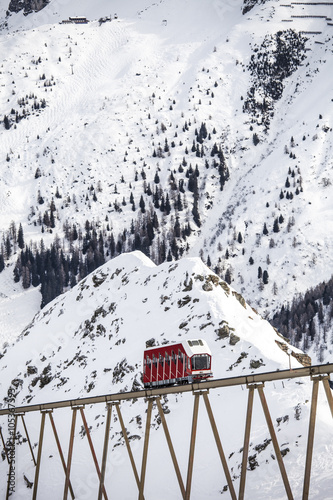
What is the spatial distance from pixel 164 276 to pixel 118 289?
9783mm

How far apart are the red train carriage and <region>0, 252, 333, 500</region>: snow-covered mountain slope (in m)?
9.08

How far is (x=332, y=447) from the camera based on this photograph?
4631 cm

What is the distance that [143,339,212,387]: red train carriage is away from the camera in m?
45.1

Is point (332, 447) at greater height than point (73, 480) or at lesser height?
greater

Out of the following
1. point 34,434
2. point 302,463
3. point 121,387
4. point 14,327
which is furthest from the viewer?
Answer: point 14,327

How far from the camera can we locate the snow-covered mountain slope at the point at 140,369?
49.1 m

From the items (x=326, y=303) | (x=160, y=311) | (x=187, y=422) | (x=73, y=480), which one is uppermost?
(x=160, y=311)

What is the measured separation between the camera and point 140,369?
217 ft

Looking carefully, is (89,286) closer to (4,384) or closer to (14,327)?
(4,384)

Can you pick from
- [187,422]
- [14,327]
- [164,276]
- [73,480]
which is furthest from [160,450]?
[14,327]

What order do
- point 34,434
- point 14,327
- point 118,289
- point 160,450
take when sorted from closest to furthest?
1. point 160,450
2. point 34,434
3. point 118,289
4. point 14,327

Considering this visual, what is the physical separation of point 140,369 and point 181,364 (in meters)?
21.4

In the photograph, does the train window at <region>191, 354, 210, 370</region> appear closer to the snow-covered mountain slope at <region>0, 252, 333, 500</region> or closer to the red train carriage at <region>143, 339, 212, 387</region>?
the red train carriage at <region>143, 339, 212, 387</region>

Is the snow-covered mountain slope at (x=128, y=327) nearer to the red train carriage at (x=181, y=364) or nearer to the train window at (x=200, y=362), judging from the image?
the red train carriage at (x=181, y=364)
